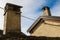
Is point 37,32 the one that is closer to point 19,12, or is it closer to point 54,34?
point 54,34

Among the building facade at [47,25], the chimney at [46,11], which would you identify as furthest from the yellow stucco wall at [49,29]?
the chimney at [46,11]

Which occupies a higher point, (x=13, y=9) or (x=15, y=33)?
(x=13, y=9)

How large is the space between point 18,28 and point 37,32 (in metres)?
9.85

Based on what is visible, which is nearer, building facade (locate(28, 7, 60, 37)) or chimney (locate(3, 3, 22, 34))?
chimney (locate(3, 3, 22, 34))

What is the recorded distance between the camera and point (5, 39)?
779 cm

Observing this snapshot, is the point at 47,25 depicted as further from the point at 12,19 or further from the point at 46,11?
the point at 12,19

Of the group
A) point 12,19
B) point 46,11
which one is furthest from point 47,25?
point 12,19

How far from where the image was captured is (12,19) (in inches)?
375

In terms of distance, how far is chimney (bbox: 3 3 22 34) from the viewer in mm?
9133

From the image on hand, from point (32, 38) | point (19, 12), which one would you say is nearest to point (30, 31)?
point (19, 12)

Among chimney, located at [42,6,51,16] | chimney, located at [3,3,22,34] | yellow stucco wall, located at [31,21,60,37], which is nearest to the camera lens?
chimney, located at [3,3,22,34]

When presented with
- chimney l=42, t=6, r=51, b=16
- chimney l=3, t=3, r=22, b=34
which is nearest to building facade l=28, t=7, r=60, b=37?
chimney l=42, t=6, r=51, b=16

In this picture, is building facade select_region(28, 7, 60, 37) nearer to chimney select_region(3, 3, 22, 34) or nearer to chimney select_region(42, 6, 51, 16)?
chimney select_region(42, 6, 51, 16)

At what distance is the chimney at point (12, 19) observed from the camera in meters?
9.13
